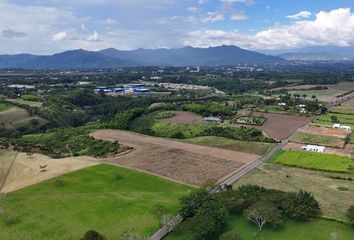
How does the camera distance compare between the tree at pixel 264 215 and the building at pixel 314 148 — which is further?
the building at pixel 314 148

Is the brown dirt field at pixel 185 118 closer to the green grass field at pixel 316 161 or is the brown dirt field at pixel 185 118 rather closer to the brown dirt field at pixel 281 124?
the brown dirt field at pixel 281 124

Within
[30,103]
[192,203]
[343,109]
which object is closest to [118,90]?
[30,103]

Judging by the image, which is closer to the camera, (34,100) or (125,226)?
(125,226)

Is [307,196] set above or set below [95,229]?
above

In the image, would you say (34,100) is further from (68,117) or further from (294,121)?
(294,121)

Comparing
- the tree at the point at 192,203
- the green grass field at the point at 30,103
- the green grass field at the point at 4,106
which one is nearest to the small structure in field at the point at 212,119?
the tree at the point at 192,203

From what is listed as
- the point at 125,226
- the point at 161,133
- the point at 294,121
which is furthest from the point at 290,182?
the point at 294,121

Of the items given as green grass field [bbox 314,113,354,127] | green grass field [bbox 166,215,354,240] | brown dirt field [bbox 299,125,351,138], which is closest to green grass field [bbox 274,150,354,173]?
brown dirt field [bbox 299,125,351,138]
